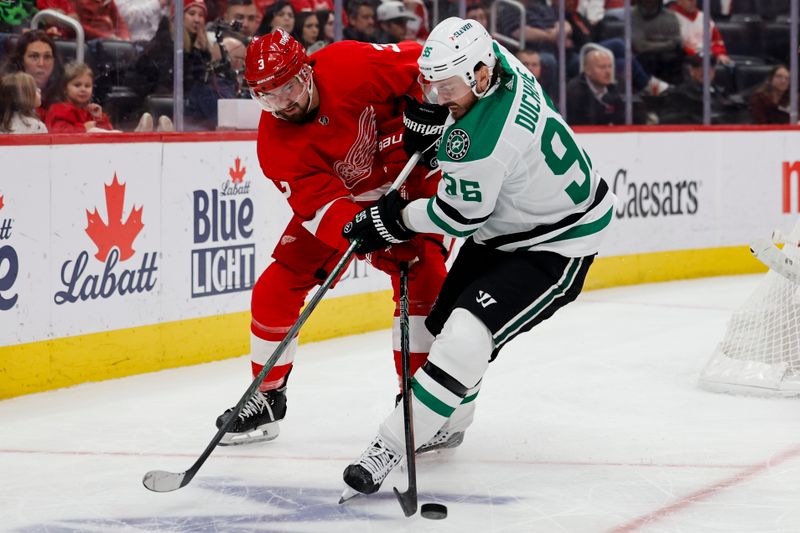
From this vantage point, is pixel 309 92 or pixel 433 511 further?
pixel 309 92

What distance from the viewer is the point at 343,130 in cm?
316

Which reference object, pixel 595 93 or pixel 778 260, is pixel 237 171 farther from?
pixel 595 93

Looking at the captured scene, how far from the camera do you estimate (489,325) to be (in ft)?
9.05

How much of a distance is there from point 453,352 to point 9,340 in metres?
1.90

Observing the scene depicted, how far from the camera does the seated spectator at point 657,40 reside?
24.1 feet

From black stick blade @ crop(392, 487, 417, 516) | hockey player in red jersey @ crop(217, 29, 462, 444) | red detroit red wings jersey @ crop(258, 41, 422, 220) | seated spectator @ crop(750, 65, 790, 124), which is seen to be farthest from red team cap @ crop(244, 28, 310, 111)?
seated spectator @ crop(750, 65, 790, 124)

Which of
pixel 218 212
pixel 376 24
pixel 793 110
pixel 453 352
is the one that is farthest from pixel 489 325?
pixel 793 110

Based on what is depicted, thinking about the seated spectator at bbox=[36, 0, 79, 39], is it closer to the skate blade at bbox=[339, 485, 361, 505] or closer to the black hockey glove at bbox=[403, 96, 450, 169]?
the black hockey glove at bbox=[403, 96, 450, 169]

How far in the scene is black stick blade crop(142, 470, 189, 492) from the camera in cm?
285

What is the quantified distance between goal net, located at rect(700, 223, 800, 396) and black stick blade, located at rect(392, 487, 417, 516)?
1688 mm

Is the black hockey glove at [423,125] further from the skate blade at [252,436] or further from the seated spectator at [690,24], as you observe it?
the seated spectator at [690,24]

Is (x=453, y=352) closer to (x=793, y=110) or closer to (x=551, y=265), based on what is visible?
(x=551, y=265)

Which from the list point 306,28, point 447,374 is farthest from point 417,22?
point 447,374

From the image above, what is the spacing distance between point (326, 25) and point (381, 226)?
292 cm
